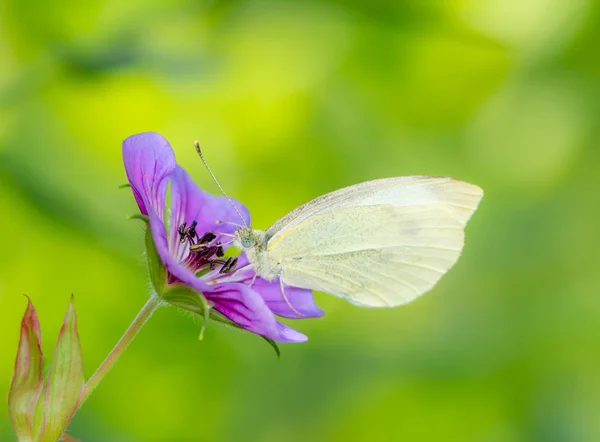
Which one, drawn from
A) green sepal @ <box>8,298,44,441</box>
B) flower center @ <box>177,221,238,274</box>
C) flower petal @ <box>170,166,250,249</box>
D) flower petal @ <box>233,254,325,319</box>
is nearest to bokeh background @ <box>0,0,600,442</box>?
flower petal @ <box>170,166,250,249</box>

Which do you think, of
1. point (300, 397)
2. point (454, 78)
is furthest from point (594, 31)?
point (300, 397)

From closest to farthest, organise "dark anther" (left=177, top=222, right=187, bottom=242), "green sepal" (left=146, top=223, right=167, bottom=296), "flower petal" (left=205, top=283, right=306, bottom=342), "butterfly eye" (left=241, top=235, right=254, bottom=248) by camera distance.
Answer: "flower petal" (left=205, top=283, right=306, bottom=342) → "green sepal" (left=146, top=223, right=167, bottom=296) → "butterfly eye" (left=241, top=235, right=254, bottom=248) → "dark anther" (left=177, top=222, right=187, bottom=242)

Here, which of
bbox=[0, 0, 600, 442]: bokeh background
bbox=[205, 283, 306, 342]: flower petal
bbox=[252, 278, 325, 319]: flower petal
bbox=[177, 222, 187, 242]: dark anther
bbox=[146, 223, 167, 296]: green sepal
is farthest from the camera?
bbox=[0, 0, 600, 442]: bokeh background

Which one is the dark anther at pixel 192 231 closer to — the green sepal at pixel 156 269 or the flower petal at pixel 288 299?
the flower petal at pixel 288 299

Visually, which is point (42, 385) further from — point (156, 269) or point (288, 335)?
point (288, 335)

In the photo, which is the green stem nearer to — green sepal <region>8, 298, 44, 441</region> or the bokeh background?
green sepal <region>8, 298, 44, 441</region>

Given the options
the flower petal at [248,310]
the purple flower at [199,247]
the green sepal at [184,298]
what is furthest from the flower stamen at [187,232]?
the green sepal at [184,298]

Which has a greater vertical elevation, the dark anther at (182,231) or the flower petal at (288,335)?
the dark anther at (182,231)
